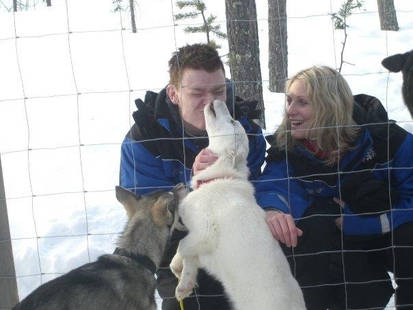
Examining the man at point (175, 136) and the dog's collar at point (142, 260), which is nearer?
the dog's collar at point (142, 260)

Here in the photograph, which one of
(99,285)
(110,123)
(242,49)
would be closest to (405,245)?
(99,285)

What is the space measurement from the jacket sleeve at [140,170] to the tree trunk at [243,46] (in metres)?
3.51

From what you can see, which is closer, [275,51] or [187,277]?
[187,277]

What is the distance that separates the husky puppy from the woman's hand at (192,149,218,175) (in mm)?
218

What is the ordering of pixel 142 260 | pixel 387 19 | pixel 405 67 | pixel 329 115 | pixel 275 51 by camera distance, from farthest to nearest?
pixel 387 19 < pixel 275 51 < pixel 405 67 < pixel 329 115 < pixel 142 260

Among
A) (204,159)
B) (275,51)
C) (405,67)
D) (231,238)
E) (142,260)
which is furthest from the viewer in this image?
(275,51)

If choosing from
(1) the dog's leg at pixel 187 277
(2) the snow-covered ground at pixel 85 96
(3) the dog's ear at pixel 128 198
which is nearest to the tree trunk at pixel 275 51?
(2) the snow-covered ground at pixel 85 96

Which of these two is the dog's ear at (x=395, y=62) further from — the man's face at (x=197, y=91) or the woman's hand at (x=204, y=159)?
the woman's hand at (x=204, y=159)

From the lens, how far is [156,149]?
11.6ft

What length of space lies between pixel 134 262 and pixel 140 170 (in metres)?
0.60

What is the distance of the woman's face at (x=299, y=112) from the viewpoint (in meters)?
3.51

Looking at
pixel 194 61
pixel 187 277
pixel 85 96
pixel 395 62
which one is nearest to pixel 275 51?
pixel 85 96

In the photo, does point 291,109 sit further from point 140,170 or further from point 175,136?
point 140,170

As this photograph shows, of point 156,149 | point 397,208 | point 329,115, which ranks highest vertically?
point 329,115
